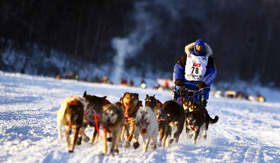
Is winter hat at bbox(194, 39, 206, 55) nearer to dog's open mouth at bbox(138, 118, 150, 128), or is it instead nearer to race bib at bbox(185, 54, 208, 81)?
race bib at bbox(185, 54, 208, 81)

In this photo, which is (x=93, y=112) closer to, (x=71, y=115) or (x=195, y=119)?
(x=71, y=115)

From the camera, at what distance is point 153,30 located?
1897 inches

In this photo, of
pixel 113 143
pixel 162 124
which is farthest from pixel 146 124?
pixel 113 143

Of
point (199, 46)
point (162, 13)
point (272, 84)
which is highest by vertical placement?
point (162, 13)

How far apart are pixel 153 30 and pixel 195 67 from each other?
4290cm

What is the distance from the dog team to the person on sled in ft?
1.56

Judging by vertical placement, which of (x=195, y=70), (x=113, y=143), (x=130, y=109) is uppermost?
(x=195, y=70)

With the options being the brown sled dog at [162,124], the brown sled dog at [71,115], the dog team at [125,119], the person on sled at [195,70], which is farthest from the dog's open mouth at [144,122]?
the person on sled at [195,70]

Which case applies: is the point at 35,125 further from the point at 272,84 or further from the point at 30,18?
the point at 272,84

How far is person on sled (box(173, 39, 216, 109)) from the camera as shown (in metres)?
6.18

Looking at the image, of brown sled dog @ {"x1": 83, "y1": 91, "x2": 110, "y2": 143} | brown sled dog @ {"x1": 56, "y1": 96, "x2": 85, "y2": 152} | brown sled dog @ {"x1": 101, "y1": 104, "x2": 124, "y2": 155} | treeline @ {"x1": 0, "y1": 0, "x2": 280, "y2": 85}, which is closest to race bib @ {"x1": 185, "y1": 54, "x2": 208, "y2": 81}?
brown sled dog @ {"x1": 83, "y1": 91, "x2": 110, "y2": 143}

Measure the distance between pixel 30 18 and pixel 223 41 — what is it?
3593 cm

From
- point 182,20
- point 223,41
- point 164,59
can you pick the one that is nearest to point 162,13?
point 182,20

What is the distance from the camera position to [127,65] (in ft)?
136
